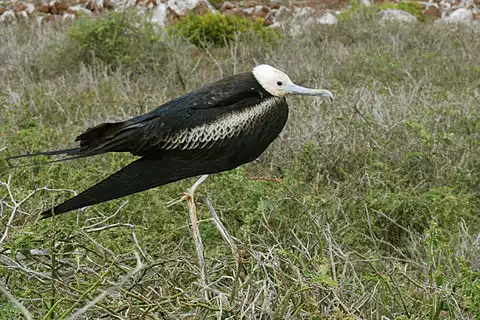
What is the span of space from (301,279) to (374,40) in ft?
14.8

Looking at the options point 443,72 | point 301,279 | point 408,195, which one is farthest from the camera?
point 443,72

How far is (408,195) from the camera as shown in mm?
2920

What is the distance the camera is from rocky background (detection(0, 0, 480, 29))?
283 inches

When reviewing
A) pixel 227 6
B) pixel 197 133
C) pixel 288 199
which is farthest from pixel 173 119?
pixel 227 6

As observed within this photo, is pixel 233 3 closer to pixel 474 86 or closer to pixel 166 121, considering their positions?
pixel 474 86

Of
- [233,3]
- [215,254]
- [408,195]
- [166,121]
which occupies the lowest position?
[233,3]

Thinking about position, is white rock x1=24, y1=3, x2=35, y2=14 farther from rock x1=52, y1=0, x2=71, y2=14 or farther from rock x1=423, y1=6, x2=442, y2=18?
rock x1=423, y1=6, x2=442, y2=18

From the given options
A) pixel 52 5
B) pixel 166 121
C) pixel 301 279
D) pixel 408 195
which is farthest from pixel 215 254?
pixel 52 5

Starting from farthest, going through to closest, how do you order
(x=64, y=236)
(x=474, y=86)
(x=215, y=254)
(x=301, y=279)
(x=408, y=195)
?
(x=474, y=86) → (x=408, y=195) → (x=215, y=254) → (x=64, y=236) → (x=301, y=279)

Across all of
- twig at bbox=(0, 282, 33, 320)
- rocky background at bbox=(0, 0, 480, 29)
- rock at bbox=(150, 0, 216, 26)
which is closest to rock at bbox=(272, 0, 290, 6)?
rocky background at bbox=(0, 0, 480, 29)

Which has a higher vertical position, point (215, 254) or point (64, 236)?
point (64, 236)

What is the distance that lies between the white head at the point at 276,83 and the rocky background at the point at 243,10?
4.56 m

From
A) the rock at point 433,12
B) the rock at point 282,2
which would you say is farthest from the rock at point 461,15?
the rock at point 282,2

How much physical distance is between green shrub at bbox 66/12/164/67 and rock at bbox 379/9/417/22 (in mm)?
2124
